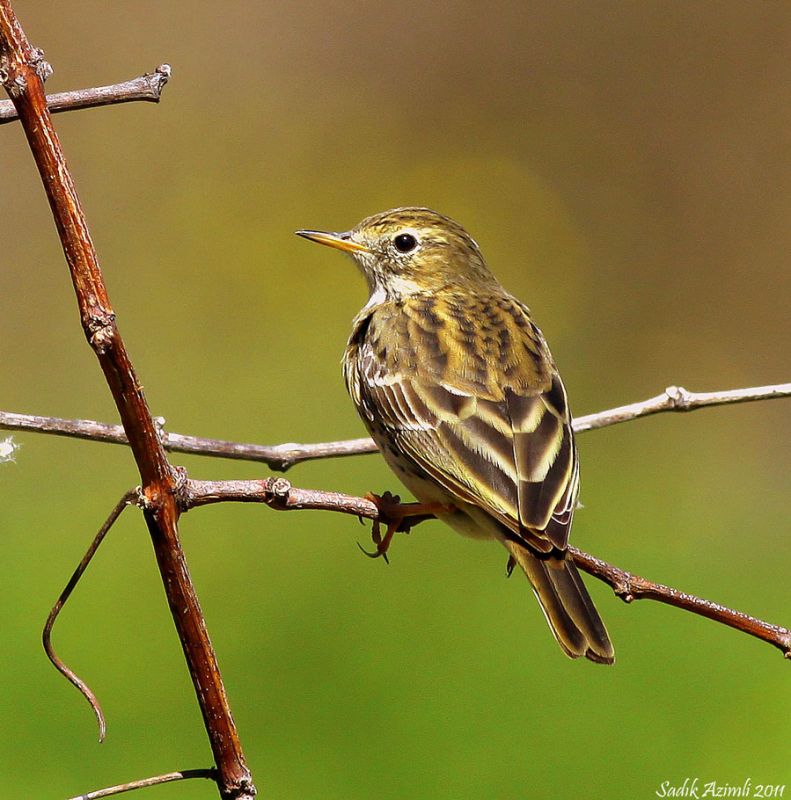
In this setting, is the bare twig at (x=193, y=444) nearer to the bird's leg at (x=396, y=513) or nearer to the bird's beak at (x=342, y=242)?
the bird's leg at (x=396, y=513)

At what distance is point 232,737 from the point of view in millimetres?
2285

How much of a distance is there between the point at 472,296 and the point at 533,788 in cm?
228

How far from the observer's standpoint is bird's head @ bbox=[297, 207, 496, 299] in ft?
18.4

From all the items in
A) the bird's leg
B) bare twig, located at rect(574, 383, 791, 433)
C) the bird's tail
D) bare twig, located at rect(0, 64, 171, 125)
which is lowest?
the bird's tail

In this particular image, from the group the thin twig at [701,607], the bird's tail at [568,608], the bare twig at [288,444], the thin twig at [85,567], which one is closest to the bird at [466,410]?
the bird's tail at [568,608]

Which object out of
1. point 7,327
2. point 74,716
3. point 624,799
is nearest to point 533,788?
point 624,799

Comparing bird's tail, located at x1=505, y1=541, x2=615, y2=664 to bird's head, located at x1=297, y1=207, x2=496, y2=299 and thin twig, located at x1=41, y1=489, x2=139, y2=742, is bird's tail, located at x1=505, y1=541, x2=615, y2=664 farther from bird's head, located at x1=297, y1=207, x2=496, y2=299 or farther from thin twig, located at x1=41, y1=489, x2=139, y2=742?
bird's head, located at x1=297, y1=207, x2=496, y2=299

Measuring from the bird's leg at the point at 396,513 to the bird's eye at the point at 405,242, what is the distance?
1735mm

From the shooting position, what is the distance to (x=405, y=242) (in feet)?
18.5

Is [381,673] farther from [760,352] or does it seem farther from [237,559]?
[760,352]

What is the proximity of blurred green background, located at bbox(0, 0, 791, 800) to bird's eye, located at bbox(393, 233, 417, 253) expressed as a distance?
2.33m

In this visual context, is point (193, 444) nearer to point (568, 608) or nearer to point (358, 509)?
point (358, 509)

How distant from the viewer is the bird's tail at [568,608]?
345 cm

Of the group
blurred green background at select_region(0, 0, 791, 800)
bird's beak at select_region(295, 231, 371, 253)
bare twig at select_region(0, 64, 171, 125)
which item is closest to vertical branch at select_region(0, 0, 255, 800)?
bare twig at select_region(0, 64, 171, 125)
